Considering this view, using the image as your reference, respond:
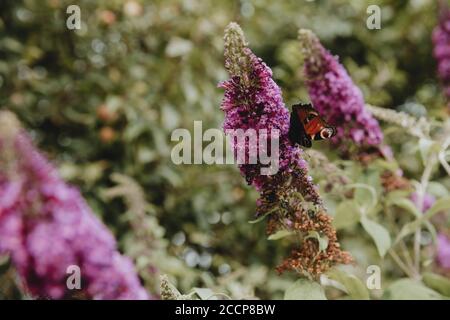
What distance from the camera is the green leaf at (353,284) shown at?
3.76ft

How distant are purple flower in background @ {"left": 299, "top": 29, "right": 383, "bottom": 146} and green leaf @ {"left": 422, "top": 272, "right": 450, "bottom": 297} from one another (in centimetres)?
37

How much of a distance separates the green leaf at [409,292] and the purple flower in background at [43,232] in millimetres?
552

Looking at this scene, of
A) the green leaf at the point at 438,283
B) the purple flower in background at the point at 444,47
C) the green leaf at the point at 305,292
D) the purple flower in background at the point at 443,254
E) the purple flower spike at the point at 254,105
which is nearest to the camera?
the purple flower spike at the point at 254,105

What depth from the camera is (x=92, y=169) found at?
248 centimetres

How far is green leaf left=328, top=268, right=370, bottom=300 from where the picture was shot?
1.15 m

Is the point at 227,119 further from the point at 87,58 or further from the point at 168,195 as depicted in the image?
the point at 87,58

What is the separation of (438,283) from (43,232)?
869 millimetres

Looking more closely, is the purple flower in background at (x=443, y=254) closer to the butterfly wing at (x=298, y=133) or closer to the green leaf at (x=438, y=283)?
the green leaf at (x=438, y=283)

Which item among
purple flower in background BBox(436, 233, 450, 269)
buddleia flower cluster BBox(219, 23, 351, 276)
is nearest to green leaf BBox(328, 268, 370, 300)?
buddleia flower cluster BBox(219, 23, 351, 276)

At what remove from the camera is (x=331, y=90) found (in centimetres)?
141

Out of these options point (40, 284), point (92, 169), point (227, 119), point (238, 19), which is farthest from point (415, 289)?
point (238, 19)

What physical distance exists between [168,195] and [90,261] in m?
1.47

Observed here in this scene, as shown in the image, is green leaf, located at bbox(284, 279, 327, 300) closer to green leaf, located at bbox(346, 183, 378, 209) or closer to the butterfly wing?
the butterfly wing

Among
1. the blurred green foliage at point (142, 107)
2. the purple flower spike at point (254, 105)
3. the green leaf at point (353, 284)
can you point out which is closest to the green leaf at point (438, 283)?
the green leaf at point (353, 284)
